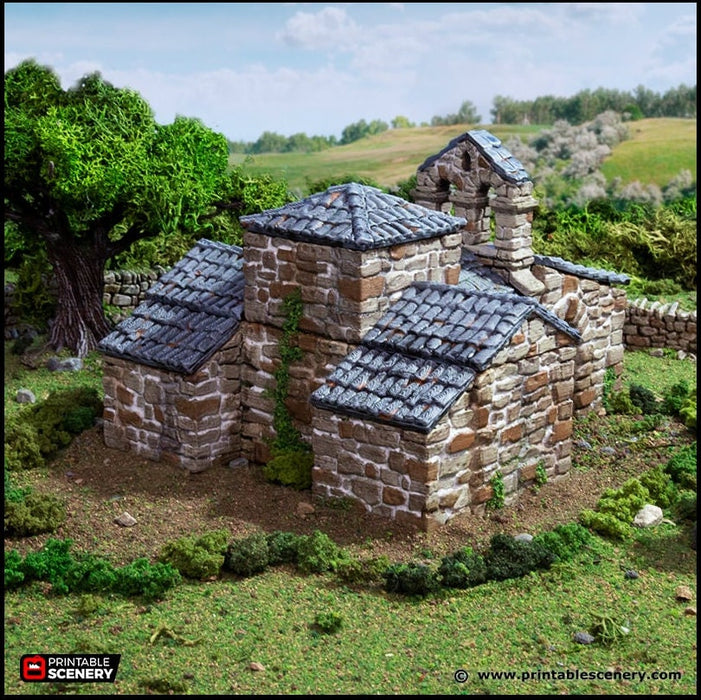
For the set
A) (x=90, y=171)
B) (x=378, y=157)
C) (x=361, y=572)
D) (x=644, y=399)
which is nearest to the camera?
(x=361, y=572)

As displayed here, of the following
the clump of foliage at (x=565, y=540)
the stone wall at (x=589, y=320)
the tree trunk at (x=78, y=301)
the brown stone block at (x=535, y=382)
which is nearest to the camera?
the clump of foliage at (x=565, y=540)

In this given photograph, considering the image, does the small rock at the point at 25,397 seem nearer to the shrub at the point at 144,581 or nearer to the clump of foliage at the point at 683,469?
the shrub at the point at 144,581

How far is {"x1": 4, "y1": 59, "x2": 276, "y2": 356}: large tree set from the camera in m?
20.4

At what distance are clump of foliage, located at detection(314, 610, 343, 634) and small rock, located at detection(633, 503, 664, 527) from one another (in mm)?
4786

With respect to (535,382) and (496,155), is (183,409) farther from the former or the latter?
(496,155)

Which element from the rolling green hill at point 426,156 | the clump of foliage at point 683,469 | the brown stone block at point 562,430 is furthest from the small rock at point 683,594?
the rolling green hill at point 426,156

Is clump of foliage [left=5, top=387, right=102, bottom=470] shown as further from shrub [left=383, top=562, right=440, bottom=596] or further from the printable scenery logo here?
shrub [left=383, top=562, right=440, bottom=596]

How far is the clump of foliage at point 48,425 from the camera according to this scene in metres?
17.3

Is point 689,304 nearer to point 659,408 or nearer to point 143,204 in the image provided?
point 659,408

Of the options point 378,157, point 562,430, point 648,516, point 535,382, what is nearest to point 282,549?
point 535,382

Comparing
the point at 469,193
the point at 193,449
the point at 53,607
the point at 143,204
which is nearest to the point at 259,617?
the point at 53,607

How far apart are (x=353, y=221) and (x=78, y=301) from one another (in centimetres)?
926

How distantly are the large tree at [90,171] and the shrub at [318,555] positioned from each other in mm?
8415

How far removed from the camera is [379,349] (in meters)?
15.5
